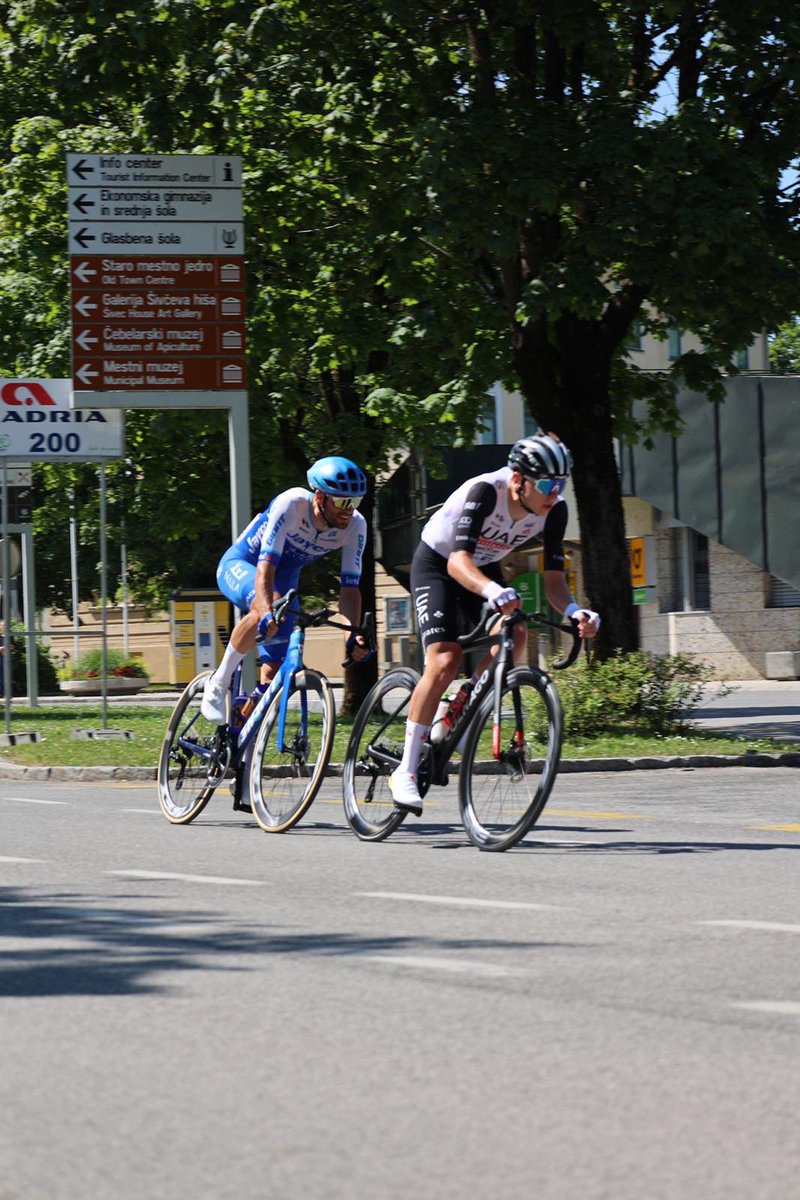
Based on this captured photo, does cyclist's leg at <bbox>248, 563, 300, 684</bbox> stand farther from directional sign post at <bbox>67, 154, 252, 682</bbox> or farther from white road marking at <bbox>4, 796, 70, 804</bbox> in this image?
directional sign post at <bbox>67, 154, 252, 682</bbox>

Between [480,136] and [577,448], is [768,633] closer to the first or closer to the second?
[577,448]

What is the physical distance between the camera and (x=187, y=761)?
38.0 ft

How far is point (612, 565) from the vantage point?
64.6 feet

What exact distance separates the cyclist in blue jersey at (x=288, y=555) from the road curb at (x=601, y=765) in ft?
15.9

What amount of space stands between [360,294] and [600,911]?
1514cm

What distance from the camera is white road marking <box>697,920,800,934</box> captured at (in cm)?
690

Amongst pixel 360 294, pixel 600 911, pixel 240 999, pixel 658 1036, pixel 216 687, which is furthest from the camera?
pixel 360 294

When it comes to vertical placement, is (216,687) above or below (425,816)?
above

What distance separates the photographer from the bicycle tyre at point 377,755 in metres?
9.90

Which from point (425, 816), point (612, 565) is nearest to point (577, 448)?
point (612, 565)

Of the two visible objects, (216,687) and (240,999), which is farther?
(216,687)

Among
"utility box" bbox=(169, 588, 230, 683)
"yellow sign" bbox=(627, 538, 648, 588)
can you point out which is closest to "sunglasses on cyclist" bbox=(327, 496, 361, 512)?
"yellow sign" bbox=(627, 538, 648, 588)

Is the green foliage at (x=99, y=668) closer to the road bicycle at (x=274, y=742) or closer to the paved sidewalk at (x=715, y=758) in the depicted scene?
the paved sidewalk at (x=715, y=758)

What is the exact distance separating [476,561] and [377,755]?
3.55ft
